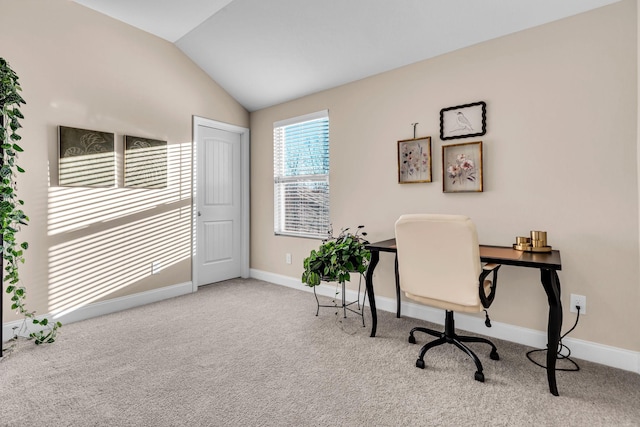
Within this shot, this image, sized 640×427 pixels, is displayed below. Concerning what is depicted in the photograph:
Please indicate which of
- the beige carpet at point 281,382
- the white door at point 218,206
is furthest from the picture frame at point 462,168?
the white door at point 218,206

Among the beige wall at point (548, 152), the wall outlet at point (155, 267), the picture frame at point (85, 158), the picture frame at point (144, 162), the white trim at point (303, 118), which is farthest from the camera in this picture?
the white trim at point (303, 118)

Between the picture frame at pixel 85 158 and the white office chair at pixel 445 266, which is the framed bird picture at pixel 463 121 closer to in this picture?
the white office chair at pixel 445 266

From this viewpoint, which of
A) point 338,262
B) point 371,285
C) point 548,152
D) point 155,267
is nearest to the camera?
point 548,152

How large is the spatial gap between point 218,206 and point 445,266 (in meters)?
3.09

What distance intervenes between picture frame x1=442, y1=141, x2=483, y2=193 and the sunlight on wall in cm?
279

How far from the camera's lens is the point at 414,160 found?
116 inches

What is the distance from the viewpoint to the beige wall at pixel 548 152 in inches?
82.0

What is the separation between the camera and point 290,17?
2.90m

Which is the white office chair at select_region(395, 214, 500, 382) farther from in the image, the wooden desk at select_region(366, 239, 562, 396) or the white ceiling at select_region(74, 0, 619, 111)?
the white ceiling at select_region(74, 0, 619, 111)

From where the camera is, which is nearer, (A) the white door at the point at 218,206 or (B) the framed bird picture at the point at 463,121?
(B) the framed bird picture at the point at 463,121

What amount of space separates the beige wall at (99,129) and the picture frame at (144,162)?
68 mm

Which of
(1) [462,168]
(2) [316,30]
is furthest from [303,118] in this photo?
(1) [462,168]

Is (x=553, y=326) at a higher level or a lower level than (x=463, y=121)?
lower

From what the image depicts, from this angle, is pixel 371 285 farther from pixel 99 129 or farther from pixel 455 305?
pixel 99 129
